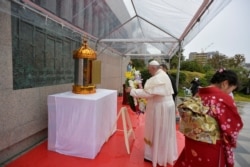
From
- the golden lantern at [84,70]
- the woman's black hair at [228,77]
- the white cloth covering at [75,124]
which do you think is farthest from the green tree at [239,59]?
the woman's black hair at [228,77]

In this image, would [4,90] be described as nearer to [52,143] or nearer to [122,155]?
[52,143]

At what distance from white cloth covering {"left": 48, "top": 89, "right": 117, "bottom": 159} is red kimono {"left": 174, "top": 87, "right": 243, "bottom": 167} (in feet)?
4.27

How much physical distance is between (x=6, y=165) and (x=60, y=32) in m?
2.18

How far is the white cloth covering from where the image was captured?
251 centimetres

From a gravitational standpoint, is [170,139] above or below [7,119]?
below

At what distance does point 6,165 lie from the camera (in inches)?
90.5

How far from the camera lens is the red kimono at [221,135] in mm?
1452

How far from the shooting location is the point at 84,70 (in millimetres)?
3023

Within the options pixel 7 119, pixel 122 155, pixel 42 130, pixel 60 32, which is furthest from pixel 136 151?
pixel 60 32

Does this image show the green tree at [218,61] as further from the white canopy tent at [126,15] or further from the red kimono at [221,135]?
the red kimono at [221,135]

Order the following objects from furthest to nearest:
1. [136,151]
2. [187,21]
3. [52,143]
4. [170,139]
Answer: [187,21] → [136,151] → [52,143] → [170,139]

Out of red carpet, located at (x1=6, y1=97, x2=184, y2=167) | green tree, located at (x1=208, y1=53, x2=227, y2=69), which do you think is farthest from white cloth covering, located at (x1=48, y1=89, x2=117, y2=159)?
green tree, located at (x1=208, y1=53, x2=227, y2=69)

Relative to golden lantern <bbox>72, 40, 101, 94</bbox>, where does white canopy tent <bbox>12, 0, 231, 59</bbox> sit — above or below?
above

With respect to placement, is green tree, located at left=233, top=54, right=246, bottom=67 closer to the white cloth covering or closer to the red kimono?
the white cloth covering
